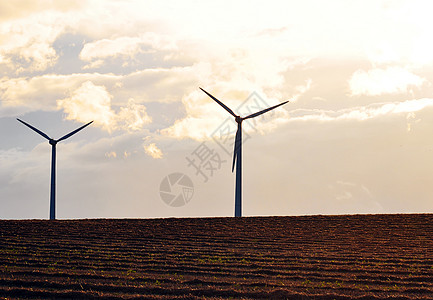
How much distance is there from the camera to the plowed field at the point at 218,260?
1434 cm

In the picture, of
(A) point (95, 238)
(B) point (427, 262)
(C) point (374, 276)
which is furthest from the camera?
(A) point (95, 238)

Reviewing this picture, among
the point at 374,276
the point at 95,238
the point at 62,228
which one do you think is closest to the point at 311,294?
the point at 374,276

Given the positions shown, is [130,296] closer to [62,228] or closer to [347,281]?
[347,281]

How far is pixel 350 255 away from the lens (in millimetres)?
21906

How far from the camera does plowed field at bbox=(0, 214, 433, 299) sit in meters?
14.3

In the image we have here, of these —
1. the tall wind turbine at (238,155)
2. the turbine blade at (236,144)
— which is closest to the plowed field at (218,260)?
the tall wind turbine at (238,155)

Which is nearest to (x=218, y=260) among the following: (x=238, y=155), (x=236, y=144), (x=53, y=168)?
(x=238, y=155)

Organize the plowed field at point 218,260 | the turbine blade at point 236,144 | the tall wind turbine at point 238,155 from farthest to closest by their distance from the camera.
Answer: the turbine blade at point 236,144 → the tall wind turbine at point 238,155 → the plowed field at point 218,260

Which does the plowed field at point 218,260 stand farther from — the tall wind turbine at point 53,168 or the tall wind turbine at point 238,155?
the tall wind turbine at point 53,168

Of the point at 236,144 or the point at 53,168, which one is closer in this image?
the point at 236,144

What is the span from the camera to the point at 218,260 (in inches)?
790

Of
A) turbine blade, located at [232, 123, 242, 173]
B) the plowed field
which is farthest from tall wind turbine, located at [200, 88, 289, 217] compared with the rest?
the plowed field

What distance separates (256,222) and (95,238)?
11971 mm

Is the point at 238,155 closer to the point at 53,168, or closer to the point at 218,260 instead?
the point at 53,168
